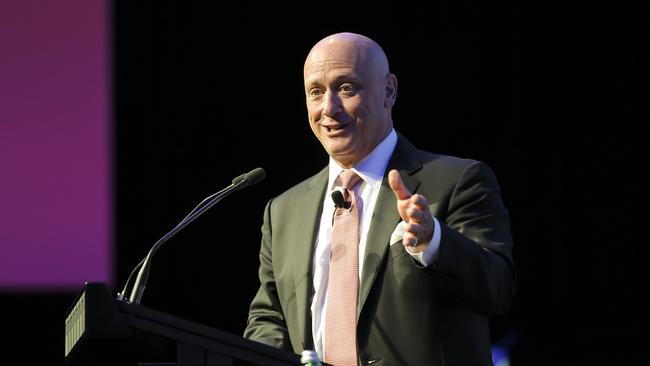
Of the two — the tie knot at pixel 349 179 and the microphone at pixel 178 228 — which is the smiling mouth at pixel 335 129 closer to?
the tie knot at pixel 349 179

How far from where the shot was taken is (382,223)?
278cm

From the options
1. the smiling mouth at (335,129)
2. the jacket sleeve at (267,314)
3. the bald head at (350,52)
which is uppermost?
the bald head at (350,52)

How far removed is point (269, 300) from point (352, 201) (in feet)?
1.27

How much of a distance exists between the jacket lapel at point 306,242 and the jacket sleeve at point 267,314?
0.37 ft

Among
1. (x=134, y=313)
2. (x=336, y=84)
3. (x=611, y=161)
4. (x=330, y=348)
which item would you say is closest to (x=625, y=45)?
(x=611, y=161)

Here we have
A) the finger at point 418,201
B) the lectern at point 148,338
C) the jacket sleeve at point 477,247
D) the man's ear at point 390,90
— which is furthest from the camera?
the man's ear at point 390,90

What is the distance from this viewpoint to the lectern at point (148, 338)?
208cm

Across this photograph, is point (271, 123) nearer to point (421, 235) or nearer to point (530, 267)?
point (530, 267)

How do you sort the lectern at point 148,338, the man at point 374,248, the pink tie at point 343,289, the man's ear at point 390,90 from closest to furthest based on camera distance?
1. the lectern at point 148,338
2. the man at point 374,248
3. the pink tie at point 343,289
4. the man's ear at point 390,90

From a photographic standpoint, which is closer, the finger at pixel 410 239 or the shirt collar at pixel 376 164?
the finger at pixel 410 239

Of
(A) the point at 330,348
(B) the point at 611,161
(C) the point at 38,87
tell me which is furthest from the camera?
(B) the point at 611,161

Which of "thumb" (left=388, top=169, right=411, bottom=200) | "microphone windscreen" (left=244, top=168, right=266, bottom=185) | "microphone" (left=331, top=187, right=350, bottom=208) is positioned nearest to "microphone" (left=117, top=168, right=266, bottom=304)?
"microphone windscreen" (left=244, top=168, right=266, bottom=185)

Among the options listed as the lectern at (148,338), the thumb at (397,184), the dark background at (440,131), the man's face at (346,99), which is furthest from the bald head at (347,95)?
the dark background at (440,131)

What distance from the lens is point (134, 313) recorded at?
2.10 m
